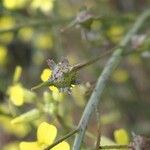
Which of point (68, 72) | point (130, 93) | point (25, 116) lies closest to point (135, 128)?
point (130, 93)

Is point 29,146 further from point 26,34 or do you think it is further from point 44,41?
point 26,34

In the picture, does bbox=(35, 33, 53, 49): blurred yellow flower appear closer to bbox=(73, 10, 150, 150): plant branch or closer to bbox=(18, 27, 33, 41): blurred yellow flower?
bbox=(18, 27, 33, 41): blurred yellow flower

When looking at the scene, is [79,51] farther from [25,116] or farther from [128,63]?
[25,116]

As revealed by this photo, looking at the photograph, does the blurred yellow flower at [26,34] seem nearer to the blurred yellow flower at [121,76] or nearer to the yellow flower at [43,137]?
the blurred yellow flower at [121,76]

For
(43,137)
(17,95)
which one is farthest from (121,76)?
(43,137)

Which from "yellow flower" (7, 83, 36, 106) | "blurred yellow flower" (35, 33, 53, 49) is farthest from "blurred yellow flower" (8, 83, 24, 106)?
"blurred yellow flower" (35, 33, 53, 49)

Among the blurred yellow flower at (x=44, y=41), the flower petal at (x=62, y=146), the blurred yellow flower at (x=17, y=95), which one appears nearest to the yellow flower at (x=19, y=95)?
the blurred yellow flower at (x=17, y=95)
